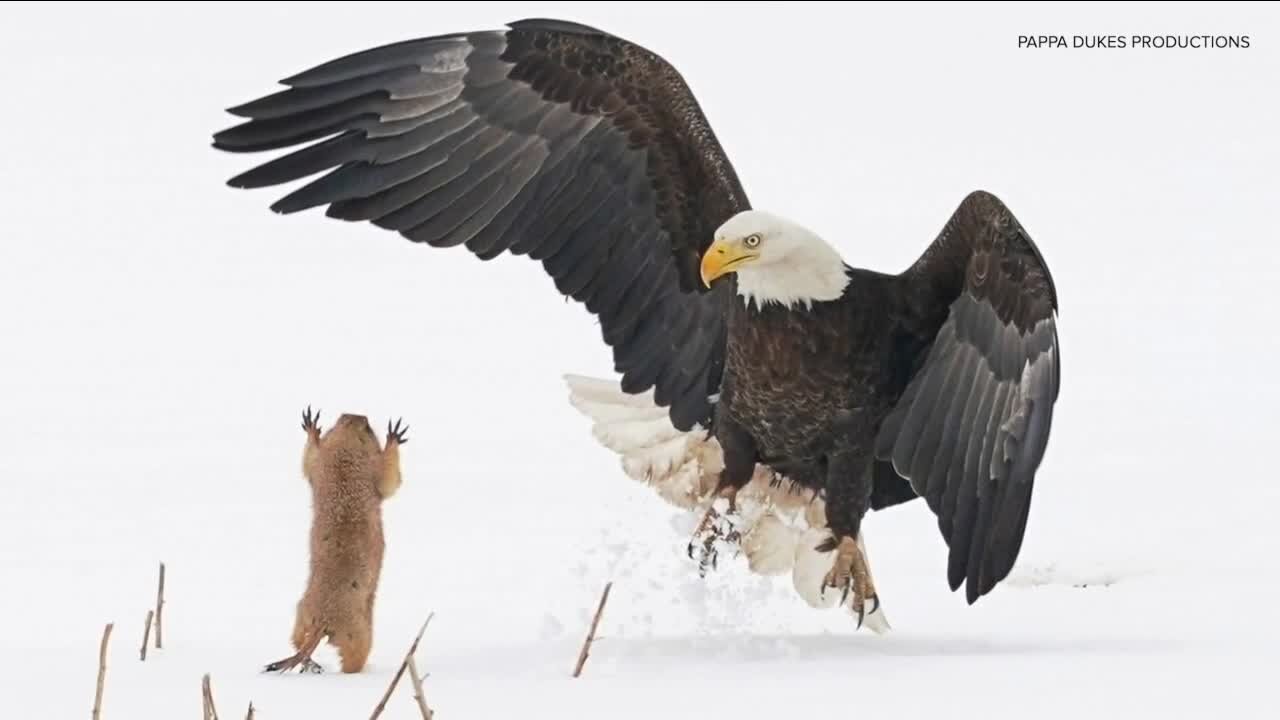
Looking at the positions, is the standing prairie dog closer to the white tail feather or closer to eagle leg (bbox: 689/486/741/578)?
eagle leg (bbox: 689/486/741/578)

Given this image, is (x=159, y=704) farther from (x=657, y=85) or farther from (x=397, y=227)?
(x=657, y=85)

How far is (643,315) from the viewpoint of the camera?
6.14 m

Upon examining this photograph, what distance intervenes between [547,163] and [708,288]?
63 cm

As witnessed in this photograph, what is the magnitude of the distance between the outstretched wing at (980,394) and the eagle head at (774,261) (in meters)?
0.27

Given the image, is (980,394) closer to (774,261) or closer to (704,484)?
(774,261)

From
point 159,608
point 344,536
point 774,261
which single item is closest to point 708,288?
point 774,261

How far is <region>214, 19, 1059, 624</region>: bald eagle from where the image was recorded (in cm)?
538

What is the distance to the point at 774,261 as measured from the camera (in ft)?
17.9

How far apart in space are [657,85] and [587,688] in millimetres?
2027

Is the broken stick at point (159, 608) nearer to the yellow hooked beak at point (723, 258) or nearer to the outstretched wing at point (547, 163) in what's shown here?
the outstretched wing at point (547, 163)

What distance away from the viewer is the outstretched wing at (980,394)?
17.3ft

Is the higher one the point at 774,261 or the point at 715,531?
the point at 774,261

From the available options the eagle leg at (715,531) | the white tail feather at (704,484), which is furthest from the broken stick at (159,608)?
the white tail feather at (704,484)

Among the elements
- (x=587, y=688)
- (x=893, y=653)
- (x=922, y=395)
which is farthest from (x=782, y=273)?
(x=587, y=688)
